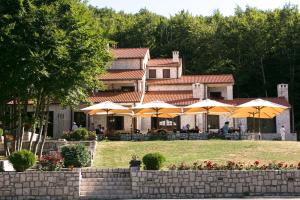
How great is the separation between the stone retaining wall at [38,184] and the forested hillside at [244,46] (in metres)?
36.4

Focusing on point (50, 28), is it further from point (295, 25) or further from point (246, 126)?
point (295, 25)

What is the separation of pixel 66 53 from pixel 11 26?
2518 millimetres

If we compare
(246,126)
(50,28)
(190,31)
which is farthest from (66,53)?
(190,31)

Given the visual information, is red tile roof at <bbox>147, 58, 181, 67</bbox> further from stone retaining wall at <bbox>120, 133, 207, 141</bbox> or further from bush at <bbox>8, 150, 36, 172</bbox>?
bush at <bbox>8, 150, 36, 172</bbox>

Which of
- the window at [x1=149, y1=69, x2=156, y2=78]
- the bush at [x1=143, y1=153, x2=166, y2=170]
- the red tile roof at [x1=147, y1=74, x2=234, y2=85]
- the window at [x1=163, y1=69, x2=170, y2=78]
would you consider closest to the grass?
the bush at [x1=143, y1=153, x2=166, y2=170]

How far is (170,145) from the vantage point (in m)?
26.6

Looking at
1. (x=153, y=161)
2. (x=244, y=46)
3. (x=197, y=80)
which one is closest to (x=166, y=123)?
(x=197, y=80)

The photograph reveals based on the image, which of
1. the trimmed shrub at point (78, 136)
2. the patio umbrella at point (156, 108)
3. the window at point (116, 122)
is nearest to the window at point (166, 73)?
the window at point (116, 122)

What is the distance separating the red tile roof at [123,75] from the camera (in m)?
42.2

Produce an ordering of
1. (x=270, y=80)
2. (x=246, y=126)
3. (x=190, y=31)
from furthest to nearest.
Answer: (x=190, y=31)
(x=270, y=80)
(x=246, y=126)

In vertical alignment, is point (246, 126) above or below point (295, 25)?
below

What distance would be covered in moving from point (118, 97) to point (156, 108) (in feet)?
26.5

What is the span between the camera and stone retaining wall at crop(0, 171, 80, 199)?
1712cm

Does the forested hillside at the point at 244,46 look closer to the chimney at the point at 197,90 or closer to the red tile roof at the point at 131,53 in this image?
the red tile roof at the point at 131,53
